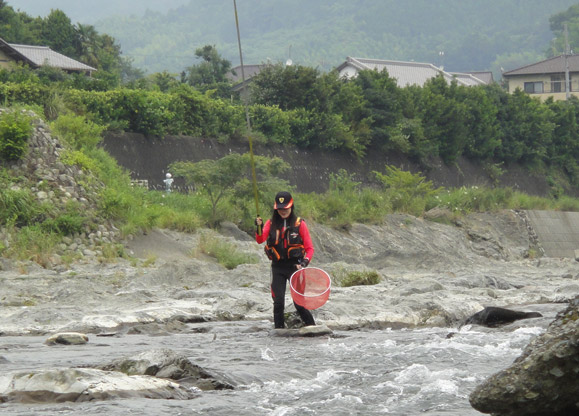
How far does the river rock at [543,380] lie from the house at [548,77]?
251 ft

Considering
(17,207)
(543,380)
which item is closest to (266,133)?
(17,207)

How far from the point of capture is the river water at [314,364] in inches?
299

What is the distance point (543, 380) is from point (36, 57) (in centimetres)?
4416

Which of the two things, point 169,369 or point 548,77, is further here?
point 548,77

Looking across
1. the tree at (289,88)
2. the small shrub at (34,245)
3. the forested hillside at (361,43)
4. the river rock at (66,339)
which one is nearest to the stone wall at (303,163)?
the tree at (289,88)

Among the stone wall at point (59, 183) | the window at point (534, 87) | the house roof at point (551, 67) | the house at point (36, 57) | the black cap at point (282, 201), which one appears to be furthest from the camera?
the window at point (534, 87)

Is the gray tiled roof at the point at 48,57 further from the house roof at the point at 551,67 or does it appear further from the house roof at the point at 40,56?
the house roof at the point at 551,67

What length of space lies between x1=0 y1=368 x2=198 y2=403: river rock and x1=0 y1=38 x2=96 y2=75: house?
37.4 meters

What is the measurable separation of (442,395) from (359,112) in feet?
100

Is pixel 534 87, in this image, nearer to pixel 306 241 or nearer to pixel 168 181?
pixel 168 181

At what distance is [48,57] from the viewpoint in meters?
47.9

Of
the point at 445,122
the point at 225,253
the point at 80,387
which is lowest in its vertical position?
the point at 80,387

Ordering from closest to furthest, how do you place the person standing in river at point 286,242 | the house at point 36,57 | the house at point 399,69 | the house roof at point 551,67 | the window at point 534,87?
the person standing in river at point 286,242 < the house at point 36,57 < the house at point 399,69 < the house roof at point 551,67 < the window at point 534,87

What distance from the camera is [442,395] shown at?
813 centimetres
